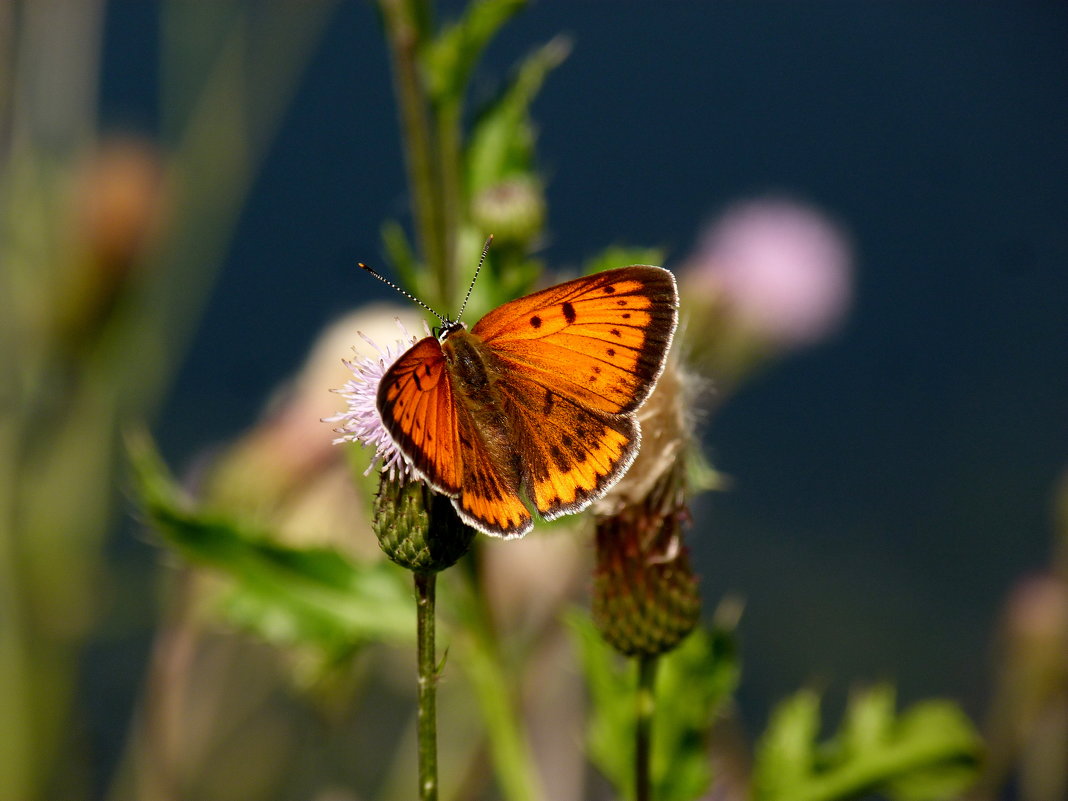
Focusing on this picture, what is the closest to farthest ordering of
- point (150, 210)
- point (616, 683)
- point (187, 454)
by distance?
point (616, 683) < point (150, 210) < point (187, 454)

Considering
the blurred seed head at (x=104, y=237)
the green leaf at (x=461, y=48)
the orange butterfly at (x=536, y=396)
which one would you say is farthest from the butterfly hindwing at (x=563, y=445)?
the blurred seed head at (x=104, y=237)

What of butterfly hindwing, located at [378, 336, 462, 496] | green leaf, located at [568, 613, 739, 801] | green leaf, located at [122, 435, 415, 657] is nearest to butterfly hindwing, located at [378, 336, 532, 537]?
butterfly hindwing, located at [378, 336, 462, 496]

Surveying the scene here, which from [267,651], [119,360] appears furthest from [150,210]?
[267,651]

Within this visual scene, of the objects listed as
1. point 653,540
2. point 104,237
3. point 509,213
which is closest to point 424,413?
point 653,540

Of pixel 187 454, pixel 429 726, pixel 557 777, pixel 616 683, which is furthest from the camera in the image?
pixel 187 454

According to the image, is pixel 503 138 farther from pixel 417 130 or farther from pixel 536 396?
pixel 536 396

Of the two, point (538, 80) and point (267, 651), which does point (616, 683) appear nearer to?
point (538, 80)
